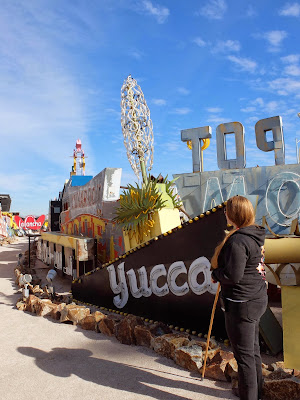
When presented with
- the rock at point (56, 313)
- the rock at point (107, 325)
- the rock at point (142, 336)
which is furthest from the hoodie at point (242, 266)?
the rock at point (56, 313)

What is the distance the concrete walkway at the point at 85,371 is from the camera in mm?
3363

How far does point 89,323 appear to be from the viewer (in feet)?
18.1

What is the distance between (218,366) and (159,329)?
150 cm

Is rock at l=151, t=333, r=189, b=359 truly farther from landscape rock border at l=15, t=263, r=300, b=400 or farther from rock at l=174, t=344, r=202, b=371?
rock at l=174, t=344, r=202, b=371

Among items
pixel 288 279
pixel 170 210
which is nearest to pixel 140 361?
pixel 170 210

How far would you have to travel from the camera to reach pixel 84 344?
4.84 metres

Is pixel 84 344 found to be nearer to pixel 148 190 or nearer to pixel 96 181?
pixel 148 190

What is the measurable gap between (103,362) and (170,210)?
3312 millimetres

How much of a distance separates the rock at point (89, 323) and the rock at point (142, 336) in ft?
3.28

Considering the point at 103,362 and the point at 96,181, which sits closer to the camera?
the point at 103,362

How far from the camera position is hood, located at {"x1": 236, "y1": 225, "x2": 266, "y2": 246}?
8.85ft

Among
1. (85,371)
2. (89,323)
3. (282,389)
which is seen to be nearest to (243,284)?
(282,389)

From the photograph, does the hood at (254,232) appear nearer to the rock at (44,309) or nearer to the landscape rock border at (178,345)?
the landscape rock border at (178,345)

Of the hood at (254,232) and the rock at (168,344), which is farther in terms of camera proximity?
the rock at (168,344)
